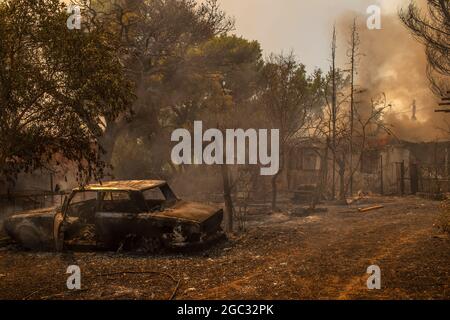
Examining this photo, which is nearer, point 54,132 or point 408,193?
point 54,132

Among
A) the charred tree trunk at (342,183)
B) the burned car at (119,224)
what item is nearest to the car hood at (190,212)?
the burned car at (119,224)

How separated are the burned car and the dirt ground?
30 cm

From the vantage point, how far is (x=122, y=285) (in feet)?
20.8

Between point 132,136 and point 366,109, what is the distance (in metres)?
29.5

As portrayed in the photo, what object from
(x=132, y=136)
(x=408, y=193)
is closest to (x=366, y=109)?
(x=408, y=193)

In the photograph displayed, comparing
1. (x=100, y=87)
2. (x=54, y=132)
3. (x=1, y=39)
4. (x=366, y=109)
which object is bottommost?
(x=54, y=132)

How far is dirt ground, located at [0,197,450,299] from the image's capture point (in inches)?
231

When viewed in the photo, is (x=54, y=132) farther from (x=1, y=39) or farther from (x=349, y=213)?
(x=349, y=213)

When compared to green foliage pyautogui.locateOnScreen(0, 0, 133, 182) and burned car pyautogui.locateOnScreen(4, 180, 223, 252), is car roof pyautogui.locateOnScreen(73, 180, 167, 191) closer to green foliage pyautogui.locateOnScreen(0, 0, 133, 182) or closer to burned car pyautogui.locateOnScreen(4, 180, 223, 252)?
burned car pyautogui.locateOnScreen(4, 180, 223, 252)

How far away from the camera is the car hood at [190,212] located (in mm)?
8078

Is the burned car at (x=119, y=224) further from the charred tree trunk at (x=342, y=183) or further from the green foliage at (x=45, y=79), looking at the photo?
the charred tree trunk at (x=342, y=183)

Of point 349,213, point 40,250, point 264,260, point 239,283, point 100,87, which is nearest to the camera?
point 239,283

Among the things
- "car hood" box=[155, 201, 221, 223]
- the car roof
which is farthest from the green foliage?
"car hood" box=[155, 201, 221, 223]

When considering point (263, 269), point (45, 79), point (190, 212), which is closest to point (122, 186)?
point (190, 212)
